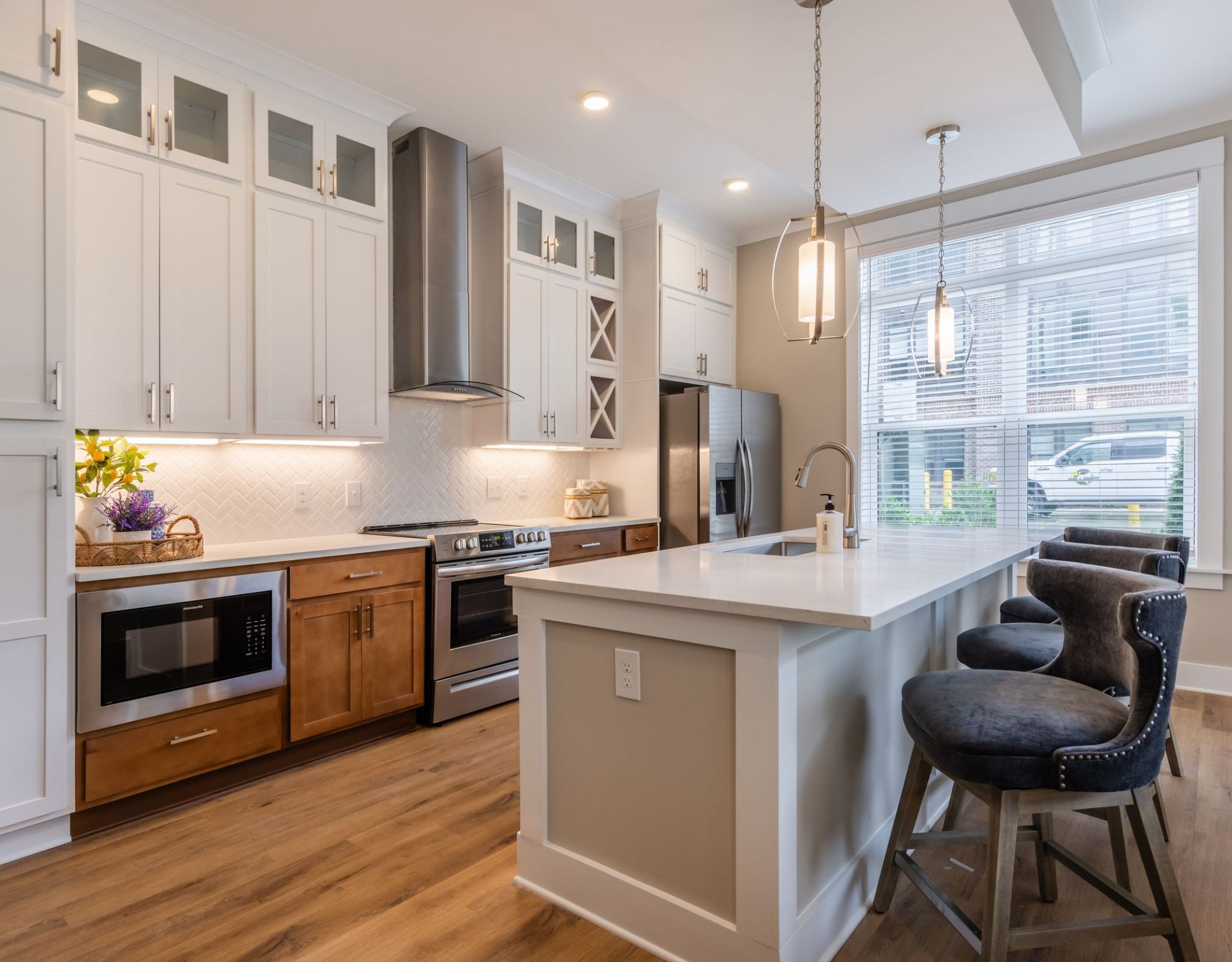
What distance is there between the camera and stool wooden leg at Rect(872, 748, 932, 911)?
5.95ft

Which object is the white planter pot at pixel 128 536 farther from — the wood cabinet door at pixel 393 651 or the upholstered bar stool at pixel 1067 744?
the upholstered bar stool at pixel 1067 744

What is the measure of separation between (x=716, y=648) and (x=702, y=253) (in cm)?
402

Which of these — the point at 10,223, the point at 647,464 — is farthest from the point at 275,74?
the point at 647,464

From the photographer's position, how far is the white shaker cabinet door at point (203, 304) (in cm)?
280

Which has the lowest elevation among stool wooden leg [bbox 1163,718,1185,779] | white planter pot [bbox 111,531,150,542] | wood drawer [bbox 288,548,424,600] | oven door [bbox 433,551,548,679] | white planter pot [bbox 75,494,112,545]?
stool wooden leg [bbox 1163,718,1185,779]

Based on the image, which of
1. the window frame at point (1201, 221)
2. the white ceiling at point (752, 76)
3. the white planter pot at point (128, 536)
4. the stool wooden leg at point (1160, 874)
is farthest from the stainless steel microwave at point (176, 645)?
the window frame at point (1201, 221)

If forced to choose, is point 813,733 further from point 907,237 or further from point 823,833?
point 907,237

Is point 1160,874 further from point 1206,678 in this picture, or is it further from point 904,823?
point 1206,678

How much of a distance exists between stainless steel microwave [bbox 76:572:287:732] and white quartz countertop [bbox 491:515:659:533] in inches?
53.7

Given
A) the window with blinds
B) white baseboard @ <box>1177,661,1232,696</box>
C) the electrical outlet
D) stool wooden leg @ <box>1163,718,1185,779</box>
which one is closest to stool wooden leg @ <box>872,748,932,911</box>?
the electrical outlet

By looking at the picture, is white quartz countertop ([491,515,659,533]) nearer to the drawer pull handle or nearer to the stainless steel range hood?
the stainless steel range hood

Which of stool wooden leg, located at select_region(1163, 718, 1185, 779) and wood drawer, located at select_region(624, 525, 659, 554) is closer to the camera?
stool wooden leg, located at select_region(1163, 718, 1185, 779)

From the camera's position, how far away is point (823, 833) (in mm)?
1753

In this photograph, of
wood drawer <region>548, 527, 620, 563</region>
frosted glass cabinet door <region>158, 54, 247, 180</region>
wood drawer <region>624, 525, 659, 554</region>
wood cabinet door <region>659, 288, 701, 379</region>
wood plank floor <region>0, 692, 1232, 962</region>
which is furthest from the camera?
wood cabinet door <region>659, 288, 701, 379</region>
